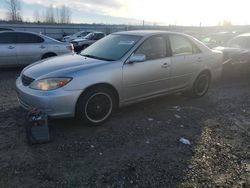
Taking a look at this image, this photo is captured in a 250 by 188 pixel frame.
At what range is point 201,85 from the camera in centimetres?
721

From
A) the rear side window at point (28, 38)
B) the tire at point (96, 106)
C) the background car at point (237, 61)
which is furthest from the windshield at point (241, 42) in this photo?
the rear side window at point (28, 38)

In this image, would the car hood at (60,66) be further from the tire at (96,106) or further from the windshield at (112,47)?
the tire at (96,106)

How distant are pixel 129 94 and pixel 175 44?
5.64 ft

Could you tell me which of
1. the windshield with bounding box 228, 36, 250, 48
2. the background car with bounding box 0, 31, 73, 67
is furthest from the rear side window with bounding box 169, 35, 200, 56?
the background car with bounding box 0, 31, 73, 67

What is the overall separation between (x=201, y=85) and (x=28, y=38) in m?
6.67

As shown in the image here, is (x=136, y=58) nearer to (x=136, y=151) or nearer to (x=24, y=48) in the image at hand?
(x=136, y=151)

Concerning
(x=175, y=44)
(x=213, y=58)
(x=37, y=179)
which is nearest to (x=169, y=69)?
(x=175, y=44)

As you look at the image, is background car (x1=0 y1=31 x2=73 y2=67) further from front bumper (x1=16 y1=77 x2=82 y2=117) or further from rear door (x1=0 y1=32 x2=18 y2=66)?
front bumper (x1=16 y1=77 x2=82 y2=117)

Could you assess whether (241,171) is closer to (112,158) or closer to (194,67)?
(112,158)

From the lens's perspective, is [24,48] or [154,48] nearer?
[154,48]

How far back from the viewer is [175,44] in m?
6.40

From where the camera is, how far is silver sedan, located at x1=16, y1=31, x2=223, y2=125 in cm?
471

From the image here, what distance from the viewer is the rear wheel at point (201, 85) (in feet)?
23.1

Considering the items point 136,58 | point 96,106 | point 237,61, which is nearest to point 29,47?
point 136,58
